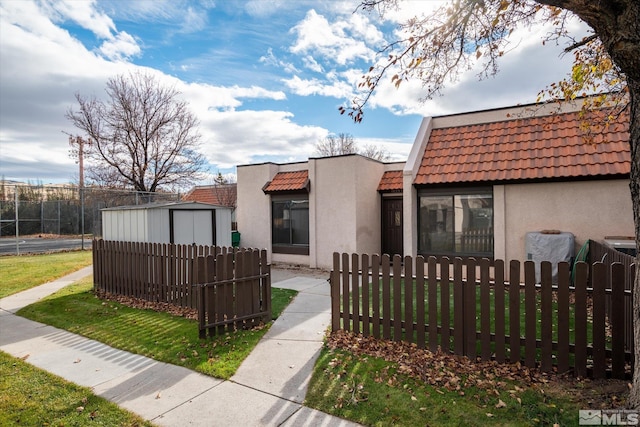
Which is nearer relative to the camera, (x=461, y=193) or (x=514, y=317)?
(x=514, y=317)

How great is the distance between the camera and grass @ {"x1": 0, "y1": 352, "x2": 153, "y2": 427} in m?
3.36

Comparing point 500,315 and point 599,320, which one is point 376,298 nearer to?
point 500,315

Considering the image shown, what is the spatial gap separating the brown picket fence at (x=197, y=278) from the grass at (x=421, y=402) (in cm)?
219

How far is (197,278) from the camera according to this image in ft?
18.3

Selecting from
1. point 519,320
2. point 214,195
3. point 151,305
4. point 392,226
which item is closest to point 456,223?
point 392,226

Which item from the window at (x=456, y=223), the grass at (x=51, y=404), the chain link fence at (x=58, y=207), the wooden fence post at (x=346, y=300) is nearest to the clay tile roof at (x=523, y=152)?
the window at (x=456, y=223)

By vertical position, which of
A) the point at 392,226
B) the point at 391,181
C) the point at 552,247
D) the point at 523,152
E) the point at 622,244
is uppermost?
the point at 523,152

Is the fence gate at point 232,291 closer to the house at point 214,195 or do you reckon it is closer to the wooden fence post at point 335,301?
the wooden fence post at point 335,301

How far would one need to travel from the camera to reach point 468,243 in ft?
32.2

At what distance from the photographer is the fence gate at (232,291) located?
5.62 meters

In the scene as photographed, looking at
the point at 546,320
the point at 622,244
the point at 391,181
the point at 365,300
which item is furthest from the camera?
the point at 391,181

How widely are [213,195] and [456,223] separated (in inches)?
960

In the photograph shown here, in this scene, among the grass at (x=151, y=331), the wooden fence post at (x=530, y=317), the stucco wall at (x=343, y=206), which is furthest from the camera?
the stucco wall at (x=343, y=206)

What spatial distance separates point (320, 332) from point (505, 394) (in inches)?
115
